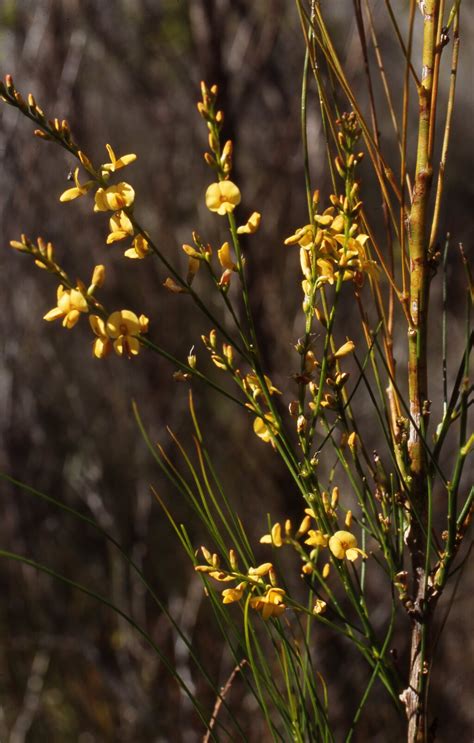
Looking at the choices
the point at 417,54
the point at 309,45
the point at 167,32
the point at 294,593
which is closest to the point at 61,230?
the point at 167,32

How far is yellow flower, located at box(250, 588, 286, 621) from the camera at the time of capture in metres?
0.57

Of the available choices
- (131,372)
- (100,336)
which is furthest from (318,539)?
(131,372)

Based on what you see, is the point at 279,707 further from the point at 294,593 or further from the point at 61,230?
the point at 61,230

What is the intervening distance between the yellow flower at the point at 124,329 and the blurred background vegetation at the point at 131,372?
1.45 metres

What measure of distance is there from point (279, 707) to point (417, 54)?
15.3ft

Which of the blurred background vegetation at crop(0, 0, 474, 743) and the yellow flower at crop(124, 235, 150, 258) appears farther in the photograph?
the blurred background vegetation at crop(0, 0, 474, 743)

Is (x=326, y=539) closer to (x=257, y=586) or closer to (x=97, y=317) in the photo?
(x=257, y=586)

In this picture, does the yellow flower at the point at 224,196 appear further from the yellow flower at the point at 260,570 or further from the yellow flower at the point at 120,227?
the yellow flower at the point at 260,570

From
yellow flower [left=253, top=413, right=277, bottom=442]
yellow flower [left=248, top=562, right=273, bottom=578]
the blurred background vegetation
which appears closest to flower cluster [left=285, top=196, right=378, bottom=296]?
yellow flower [left=253, top=413, right=277, bottom=442]

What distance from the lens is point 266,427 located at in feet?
2.08

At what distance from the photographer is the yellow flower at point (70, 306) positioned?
20.3 inches

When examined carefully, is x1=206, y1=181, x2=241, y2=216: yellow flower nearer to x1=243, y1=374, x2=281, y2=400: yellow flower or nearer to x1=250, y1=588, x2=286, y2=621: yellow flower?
x1=243, y1=374, x2=281, y2=400: yellow flower

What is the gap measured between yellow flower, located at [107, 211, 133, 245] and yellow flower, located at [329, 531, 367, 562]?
11.3 inches

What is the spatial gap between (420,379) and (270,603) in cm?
22
